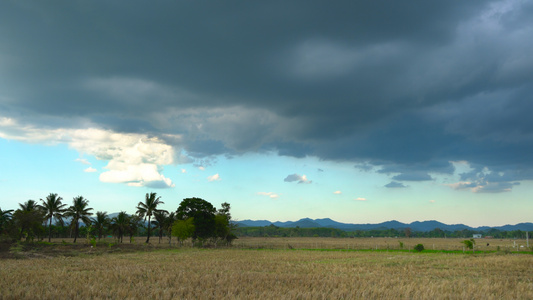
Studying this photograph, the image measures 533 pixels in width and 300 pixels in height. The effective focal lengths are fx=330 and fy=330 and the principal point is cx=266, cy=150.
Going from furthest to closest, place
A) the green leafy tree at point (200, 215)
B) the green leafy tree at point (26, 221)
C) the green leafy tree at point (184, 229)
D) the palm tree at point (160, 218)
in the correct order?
Result: 1. the palm tree at point (160, 218)
2. the green leafy tree at point (200, 215)
3. the green leafy tree at point (184, 229)
4. the green leafy tree at point (26, 221)

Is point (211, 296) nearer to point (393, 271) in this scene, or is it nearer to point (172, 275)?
point (172, 275)

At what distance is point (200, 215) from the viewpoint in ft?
226

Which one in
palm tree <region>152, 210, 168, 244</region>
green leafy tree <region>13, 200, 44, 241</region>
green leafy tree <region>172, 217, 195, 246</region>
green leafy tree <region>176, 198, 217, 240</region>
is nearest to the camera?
green leafy tree <region>13, 200, 44, 241</region>

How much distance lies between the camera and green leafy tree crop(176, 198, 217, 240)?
67875 millimetres

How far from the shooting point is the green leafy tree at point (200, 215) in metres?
67.9

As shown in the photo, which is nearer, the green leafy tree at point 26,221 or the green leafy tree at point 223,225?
the green leafy tree at point 26,221

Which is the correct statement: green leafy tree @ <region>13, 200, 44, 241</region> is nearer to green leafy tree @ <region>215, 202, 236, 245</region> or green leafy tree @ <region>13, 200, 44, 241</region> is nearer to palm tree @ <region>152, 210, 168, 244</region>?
palm tree @ <region>152, 210, 168, 244</region>

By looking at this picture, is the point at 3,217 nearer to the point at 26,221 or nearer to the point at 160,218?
the point at 26,221

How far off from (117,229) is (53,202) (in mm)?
15854

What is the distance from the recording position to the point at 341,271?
2772cm

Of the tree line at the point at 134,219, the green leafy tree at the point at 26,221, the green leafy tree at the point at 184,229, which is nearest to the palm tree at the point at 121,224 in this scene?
the tree line at the point at 134,219

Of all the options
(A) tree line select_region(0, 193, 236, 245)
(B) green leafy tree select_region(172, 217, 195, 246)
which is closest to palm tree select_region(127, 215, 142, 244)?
(A) tree line select_region(0, 193, 236, 245)

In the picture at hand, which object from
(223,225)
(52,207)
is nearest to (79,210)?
(52,207)

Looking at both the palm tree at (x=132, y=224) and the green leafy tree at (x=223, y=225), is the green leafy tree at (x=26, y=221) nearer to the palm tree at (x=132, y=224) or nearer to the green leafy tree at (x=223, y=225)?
the palm tree at (x=132, y=224)
